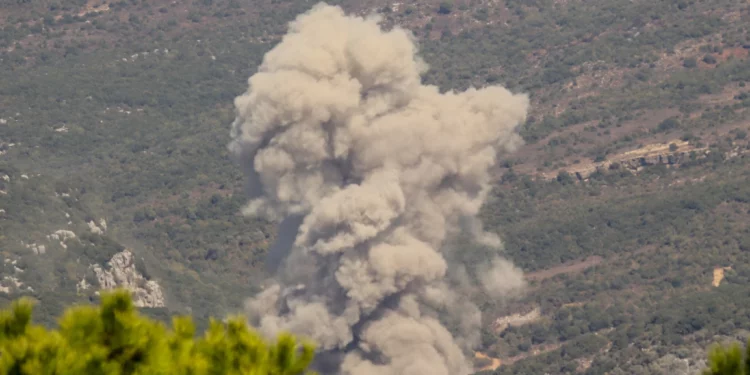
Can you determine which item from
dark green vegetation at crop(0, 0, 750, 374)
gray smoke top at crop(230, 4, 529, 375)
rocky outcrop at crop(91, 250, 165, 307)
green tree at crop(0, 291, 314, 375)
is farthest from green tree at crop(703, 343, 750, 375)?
rocky outcrop at crop(91, 250, 165, 307)

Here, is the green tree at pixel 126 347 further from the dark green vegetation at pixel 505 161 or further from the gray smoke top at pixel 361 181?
the dark green vegetation at pixel 505 161

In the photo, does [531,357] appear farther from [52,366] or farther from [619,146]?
[52,366]

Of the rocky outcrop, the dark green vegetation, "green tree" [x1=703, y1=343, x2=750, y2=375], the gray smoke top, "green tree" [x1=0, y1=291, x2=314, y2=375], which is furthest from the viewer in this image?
the dark green vegetation

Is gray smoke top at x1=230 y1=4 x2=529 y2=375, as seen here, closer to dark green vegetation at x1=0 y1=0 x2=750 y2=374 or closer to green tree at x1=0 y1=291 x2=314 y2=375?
dark green vegetation at x1=0 y1=0 x2=750 y2=374

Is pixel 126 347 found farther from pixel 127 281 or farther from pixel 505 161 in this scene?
pixel 505 161

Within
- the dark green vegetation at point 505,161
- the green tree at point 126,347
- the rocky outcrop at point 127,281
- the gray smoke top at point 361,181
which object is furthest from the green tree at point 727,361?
the rocky outcrop at point 127,281
